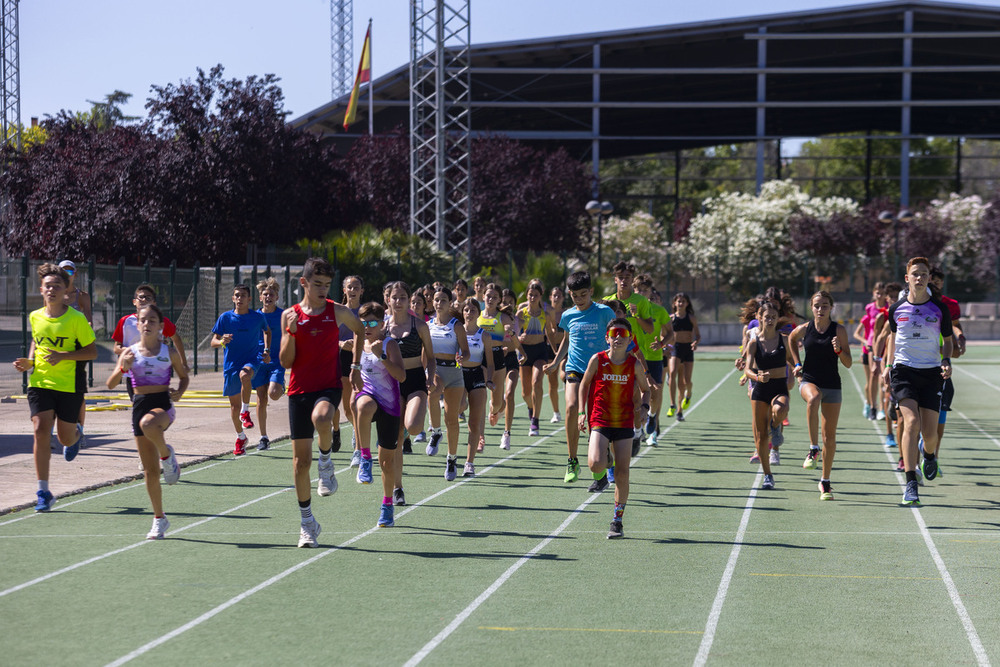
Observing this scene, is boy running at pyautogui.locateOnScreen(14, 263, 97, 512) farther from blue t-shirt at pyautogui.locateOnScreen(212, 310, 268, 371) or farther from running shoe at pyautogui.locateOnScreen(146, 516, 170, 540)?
blue t-shirt at pyautogui.locateOnScreen(212, 310, 268, 371)

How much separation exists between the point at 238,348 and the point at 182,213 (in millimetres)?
23006

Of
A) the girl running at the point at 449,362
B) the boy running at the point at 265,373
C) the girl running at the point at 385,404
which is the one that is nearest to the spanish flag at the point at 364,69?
the boy running at the point at 265,373

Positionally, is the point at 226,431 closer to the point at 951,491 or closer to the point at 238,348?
the point at 238,348

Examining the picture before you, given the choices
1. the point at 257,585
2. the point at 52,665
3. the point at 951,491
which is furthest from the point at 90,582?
the point at 951,491

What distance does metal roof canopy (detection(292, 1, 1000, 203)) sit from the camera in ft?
196

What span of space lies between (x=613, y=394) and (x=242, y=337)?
246 inches

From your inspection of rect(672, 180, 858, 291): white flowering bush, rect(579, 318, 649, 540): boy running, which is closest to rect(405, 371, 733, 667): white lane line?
rect(579, 318, 649, 540): boy running

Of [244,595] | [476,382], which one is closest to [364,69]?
[476,382]

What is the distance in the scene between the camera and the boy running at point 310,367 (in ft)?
29.1

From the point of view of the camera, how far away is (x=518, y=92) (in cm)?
6322

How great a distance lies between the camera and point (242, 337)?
14656 millimetres

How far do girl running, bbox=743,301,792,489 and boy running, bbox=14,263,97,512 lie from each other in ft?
19.9

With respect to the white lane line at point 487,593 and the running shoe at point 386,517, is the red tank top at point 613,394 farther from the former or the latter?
the running shoe at point 386,517

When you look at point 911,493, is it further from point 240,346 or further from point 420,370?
point 240,346
